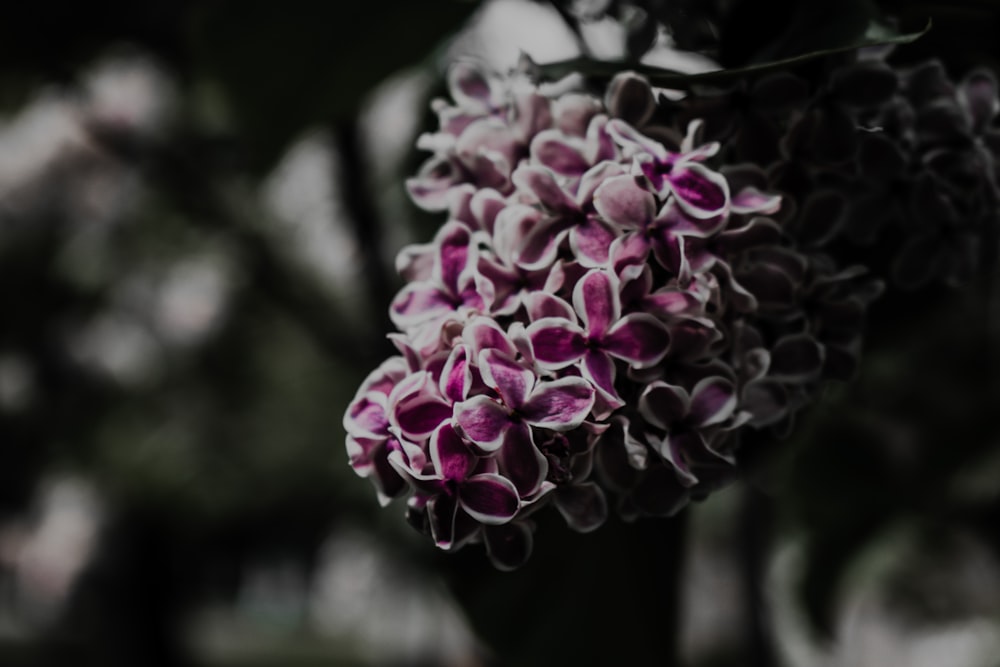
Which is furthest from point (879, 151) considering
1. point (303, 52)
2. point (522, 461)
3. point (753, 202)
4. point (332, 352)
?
point (332, 352)

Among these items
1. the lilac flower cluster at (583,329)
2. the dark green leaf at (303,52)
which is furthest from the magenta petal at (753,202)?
the dark green leaf at (303,52)

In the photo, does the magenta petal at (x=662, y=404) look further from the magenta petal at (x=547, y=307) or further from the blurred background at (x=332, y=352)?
the blurred background at (x=332, y=352)

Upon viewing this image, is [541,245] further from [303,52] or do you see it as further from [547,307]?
[303,52]

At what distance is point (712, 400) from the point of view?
29 centimetres

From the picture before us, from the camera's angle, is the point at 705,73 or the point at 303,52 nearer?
the point at 705,73

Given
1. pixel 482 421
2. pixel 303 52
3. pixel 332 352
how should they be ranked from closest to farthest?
pixel 482 421, pixel 303 52, pixel 332 352

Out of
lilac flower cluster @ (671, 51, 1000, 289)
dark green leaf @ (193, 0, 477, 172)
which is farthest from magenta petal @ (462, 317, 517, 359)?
dark green leaf @ (193, 0, 477, 172)

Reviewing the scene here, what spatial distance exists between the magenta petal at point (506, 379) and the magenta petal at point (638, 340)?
28 mm

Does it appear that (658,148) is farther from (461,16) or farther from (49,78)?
(49,78)

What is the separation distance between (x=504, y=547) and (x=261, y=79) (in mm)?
358

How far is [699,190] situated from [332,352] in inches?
32.0

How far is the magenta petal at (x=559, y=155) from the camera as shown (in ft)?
1.03

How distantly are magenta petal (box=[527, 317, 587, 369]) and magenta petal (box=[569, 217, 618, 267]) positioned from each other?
0.08ft

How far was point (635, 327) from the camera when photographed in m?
0.28
